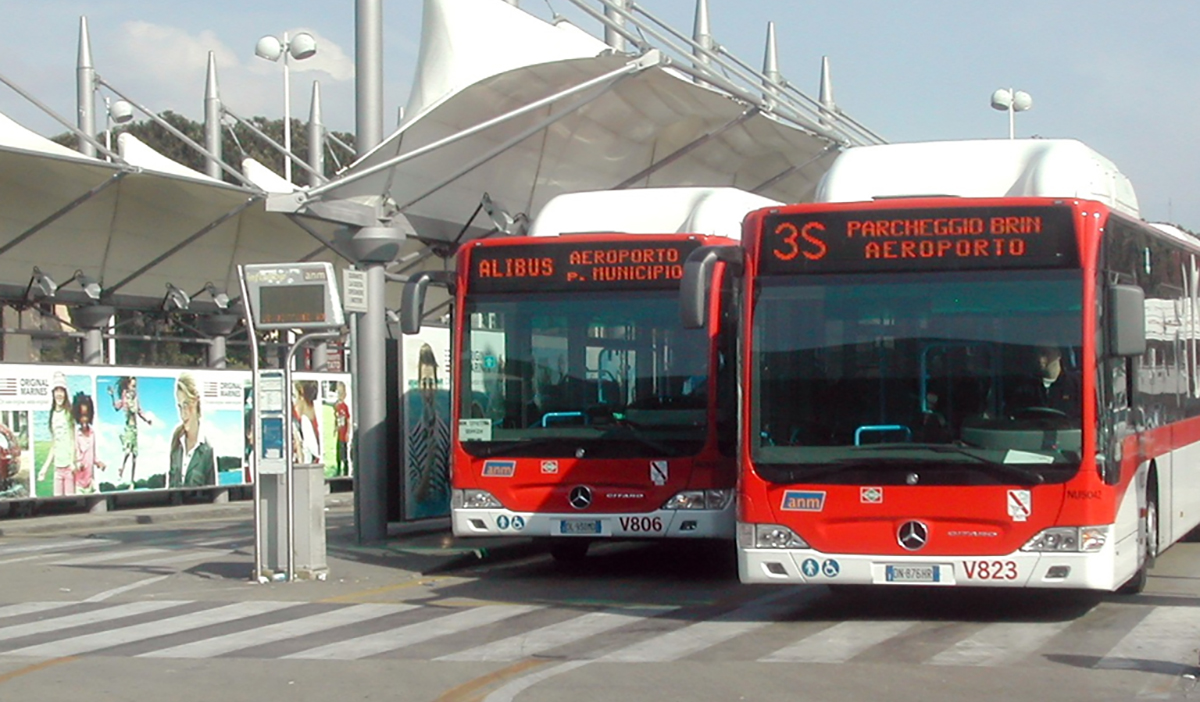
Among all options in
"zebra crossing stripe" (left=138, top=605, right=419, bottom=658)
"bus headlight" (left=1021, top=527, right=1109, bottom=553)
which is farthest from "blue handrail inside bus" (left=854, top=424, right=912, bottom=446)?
"zebra crossing stripe" (left=138, top=605, right=419, bottom=658)

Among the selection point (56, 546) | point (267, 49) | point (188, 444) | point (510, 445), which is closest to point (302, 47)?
point (267, 49)

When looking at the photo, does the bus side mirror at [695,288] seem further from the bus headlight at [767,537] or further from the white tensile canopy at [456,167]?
the white tensile canopy at [456,167]

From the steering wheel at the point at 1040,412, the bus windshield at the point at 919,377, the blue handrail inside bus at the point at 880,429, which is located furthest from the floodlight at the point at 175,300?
the steering wheel at the point at 1040,412

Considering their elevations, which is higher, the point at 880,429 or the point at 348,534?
the point at 880,429

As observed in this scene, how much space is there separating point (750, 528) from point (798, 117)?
47.2 ft

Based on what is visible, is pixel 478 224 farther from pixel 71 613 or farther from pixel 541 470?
pixel 71 613

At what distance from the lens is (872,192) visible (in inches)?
487

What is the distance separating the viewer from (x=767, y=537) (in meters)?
10.8

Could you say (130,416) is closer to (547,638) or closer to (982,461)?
(547,638)

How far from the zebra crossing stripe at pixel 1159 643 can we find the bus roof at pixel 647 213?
5533 mm

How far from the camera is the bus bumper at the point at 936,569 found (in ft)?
33.6

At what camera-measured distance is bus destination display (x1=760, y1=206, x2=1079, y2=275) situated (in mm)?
10602

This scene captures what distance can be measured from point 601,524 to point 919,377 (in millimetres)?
4159

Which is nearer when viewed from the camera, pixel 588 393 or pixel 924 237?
pixel 924 237
